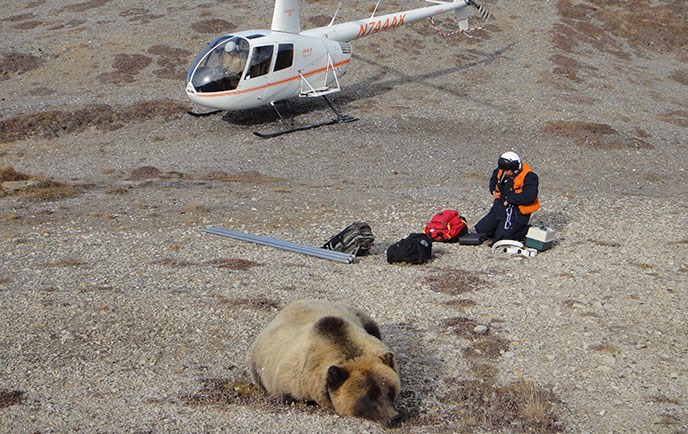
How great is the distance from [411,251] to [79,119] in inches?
656

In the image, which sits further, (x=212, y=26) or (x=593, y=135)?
(x=212, y=26)

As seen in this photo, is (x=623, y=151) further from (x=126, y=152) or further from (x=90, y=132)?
(x=90, y=132)

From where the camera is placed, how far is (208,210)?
1759cm

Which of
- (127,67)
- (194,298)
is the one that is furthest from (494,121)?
(194,298)

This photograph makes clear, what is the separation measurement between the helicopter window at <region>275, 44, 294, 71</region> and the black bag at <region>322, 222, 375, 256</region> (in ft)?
39.1

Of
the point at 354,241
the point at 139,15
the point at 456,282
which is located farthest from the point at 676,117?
the point at 139,15

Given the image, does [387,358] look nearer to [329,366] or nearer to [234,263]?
[329,366]

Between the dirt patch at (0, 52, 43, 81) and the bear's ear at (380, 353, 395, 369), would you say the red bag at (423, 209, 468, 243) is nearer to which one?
the bear's ear at (380, 353, 395, 369)

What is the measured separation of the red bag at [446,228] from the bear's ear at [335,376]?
8.33 m

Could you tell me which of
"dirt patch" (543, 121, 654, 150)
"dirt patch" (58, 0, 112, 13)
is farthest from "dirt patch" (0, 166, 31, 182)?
"dirt patch" (58, 0, 112, 13)

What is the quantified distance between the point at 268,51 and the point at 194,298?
15016mm

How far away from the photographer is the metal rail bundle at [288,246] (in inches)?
568

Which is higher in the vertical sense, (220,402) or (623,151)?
(220,402)

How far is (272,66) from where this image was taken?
25.5 metres
